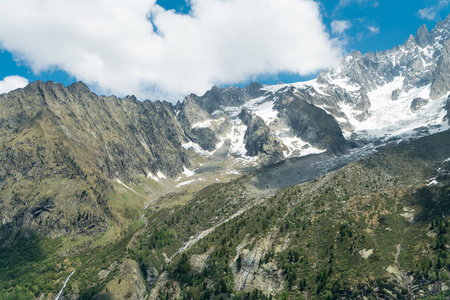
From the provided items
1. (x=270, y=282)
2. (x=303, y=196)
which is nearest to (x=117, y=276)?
(x=270, y=282)

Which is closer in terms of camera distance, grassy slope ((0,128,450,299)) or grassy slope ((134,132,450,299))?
grassy slope ((134,132,450,299))

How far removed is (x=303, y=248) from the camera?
359 ft

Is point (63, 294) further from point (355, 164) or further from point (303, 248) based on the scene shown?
point (355, 164)

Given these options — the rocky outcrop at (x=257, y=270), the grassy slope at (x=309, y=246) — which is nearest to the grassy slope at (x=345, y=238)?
the grassy slope at (x=309, y=246)

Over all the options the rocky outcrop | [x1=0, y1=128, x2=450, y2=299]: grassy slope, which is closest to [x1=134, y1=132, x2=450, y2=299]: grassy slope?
[x1=0, y1=128, x2=450, y2=299]: grassy slope

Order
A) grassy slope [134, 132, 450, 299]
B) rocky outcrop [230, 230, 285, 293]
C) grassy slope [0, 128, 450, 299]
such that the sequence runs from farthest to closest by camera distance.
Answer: rocky outcrop [230, 230, 285, 293], grassy slope [0, 128, 450, 299], grassy slope [134, 132, 450, 299]

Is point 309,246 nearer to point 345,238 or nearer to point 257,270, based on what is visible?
point 345,238

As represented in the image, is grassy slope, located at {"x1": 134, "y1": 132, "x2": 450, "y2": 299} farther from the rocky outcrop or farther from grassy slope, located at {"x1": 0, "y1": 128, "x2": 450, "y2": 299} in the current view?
the rocky outcrop

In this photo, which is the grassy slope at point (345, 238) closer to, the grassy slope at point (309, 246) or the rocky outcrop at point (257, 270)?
the grassy slope at point (309, 246)

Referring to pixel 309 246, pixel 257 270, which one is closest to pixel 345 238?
pixel 309 246

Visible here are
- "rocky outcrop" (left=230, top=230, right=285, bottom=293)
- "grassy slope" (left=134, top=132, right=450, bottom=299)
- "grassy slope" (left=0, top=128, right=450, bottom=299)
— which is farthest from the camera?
"rocky outcrop" (left=230, top=230, right=285, bottom=293)

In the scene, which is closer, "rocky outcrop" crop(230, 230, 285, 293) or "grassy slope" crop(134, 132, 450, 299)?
"grassy slope" crop(134, 132, 450, 299)

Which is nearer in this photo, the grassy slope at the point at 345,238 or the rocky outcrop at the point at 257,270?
the grassy slope at the point at 345,238

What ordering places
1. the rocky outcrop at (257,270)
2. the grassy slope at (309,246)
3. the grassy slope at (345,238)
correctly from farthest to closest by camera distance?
1. the rocky outcrop at (257,270)
2. the grassy slope at (309,246)
3. the grassy slope at (345,238)
